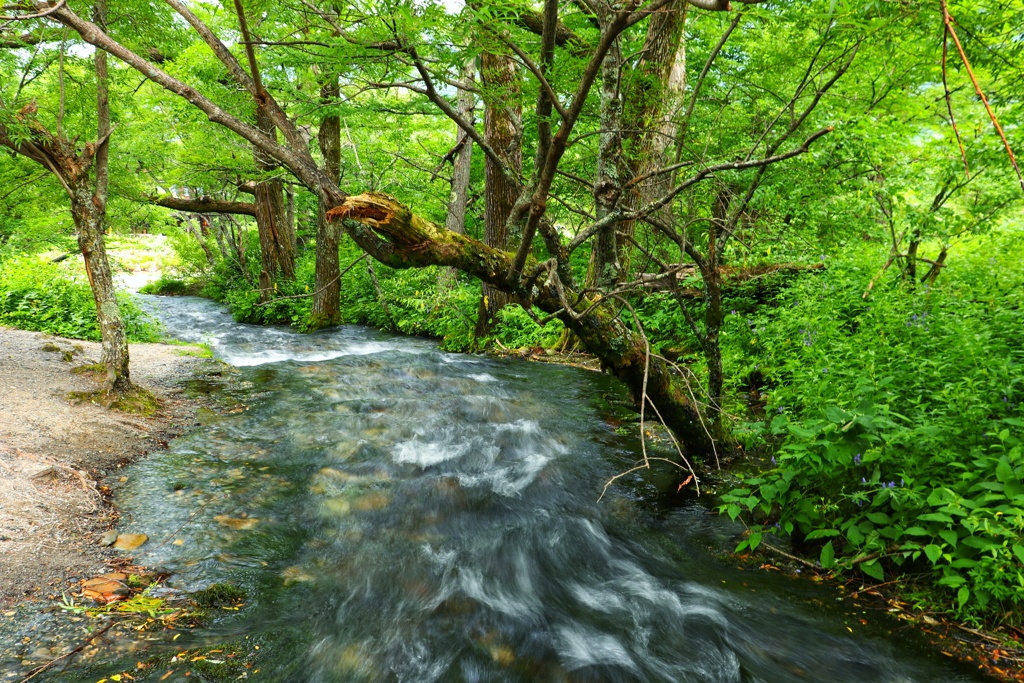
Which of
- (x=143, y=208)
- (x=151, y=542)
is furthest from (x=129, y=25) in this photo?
(x=143, y=208)

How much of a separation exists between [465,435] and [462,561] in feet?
7.75

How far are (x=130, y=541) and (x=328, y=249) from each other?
10521 mm

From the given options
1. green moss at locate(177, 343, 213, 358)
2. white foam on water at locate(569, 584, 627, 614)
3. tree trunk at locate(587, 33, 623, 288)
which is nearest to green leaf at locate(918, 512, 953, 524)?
white foam on water at locate(569, 584, 627, 614)

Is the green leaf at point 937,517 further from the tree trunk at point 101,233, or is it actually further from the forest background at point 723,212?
the tree trunk at point 101,233

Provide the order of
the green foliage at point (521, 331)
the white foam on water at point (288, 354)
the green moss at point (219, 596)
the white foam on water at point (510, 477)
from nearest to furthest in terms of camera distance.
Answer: the green moss at point (219, 596) → the white foam on water at point (510, 477) → the white foam on water at point (288, 354) → the green foliage at point (521, 331)

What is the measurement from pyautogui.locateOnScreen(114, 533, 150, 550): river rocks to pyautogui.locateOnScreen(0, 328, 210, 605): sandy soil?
0.32 feet

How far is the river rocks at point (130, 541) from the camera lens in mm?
3630

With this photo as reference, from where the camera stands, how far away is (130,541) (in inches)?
145

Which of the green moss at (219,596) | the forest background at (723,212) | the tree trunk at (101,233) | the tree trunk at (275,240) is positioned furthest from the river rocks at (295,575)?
the tree trunk at (275,240)

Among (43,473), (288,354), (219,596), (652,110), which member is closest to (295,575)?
(219,596)

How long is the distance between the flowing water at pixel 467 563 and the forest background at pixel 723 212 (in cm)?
54

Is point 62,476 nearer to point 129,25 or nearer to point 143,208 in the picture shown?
point 129,25

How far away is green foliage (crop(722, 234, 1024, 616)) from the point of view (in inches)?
121

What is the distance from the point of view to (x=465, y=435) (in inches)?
248
